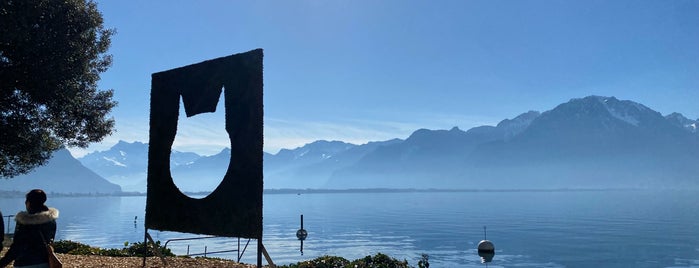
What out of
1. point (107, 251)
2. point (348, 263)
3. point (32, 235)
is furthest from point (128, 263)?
point (32, 235)

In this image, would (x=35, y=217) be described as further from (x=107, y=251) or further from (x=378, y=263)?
(x=107, y=251)

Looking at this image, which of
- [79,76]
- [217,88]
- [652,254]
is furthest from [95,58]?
[652,254]

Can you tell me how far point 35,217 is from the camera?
7.60m

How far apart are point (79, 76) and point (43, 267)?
14.8 meters

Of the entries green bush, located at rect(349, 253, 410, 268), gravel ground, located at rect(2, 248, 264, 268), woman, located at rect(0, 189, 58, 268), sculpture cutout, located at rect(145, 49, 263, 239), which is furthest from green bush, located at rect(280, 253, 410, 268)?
woman, located at rect(0, 189, 58, 268)

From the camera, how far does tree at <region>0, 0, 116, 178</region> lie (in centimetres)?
1762

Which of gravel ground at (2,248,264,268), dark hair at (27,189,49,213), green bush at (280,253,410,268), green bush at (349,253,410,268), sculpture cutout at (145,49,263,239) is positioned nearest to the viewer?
dark hair at (27,189,49,213)

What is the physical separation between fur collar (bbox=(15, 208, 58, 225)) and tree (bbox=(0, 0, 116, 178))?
40.0 ft

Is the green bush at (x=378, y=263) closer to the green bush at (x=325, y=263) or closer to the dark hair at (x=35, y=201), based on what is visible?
the green bush at (x=325, y=263)

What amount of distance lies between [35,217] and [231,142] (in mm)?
6723

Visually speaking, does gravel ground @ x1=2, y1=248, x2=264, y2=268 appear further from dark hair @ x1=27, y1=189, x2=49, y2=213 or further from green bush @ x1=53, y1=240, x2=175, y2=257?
dark hair @ x1=27, y1=189, x2=49, y2=213

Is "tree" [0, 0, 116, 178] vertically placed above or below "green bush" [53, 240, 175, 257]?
above

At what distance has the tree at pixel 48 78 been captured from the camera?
17.6 meters

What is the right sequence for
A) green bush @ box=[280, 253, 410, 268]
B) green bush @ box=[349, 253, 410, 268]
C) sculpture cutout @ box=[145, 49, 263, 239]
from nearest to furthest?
sculpture cutout @ box=[145, 49, 263, 239] < green bush @ box=[280, 253, 410, 268] < green bush @ box=[349, 253, 410, 268]
